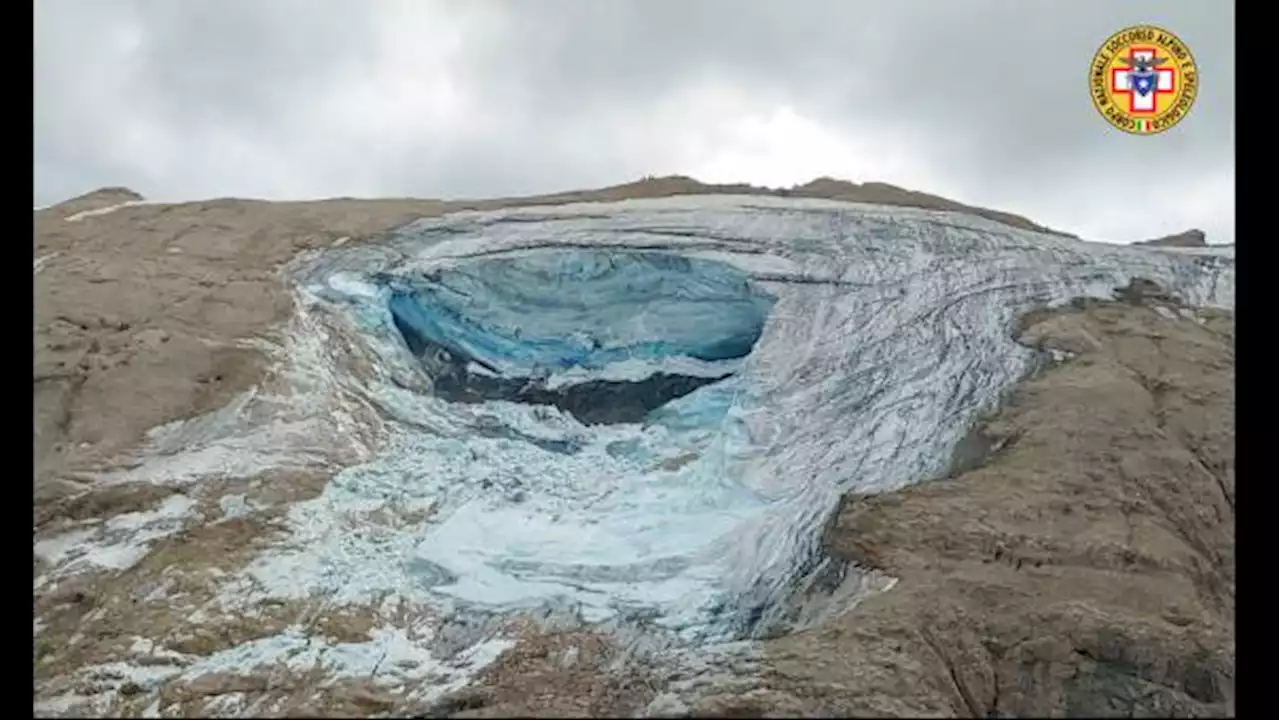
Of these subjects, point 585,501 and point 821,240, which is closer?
point 585,501

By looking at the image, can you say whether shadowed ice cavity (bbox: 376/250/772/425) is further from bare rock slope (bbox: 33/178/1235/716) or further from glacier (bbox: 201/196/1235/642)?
bare rock slope (bbox: 33/178/1235/716)

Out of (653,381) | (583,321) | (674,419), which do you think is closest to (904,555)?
(674,419)

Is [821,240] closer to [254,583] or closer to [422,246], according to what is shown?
[422,246]

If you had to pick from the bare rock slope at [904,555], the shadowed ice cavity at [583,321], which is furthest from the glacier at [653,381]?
the bare rock slope at [904,555]

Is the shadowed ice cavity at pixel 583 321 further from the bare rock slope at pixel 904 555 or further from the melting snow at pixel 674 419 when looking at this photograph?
the bare rock slope at pixel 904 555

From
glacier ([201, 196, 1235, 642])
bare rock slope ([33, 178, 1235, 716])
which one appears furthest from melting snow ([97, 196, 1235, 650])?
bare rock slope ([33, 178, 1235, 716])
